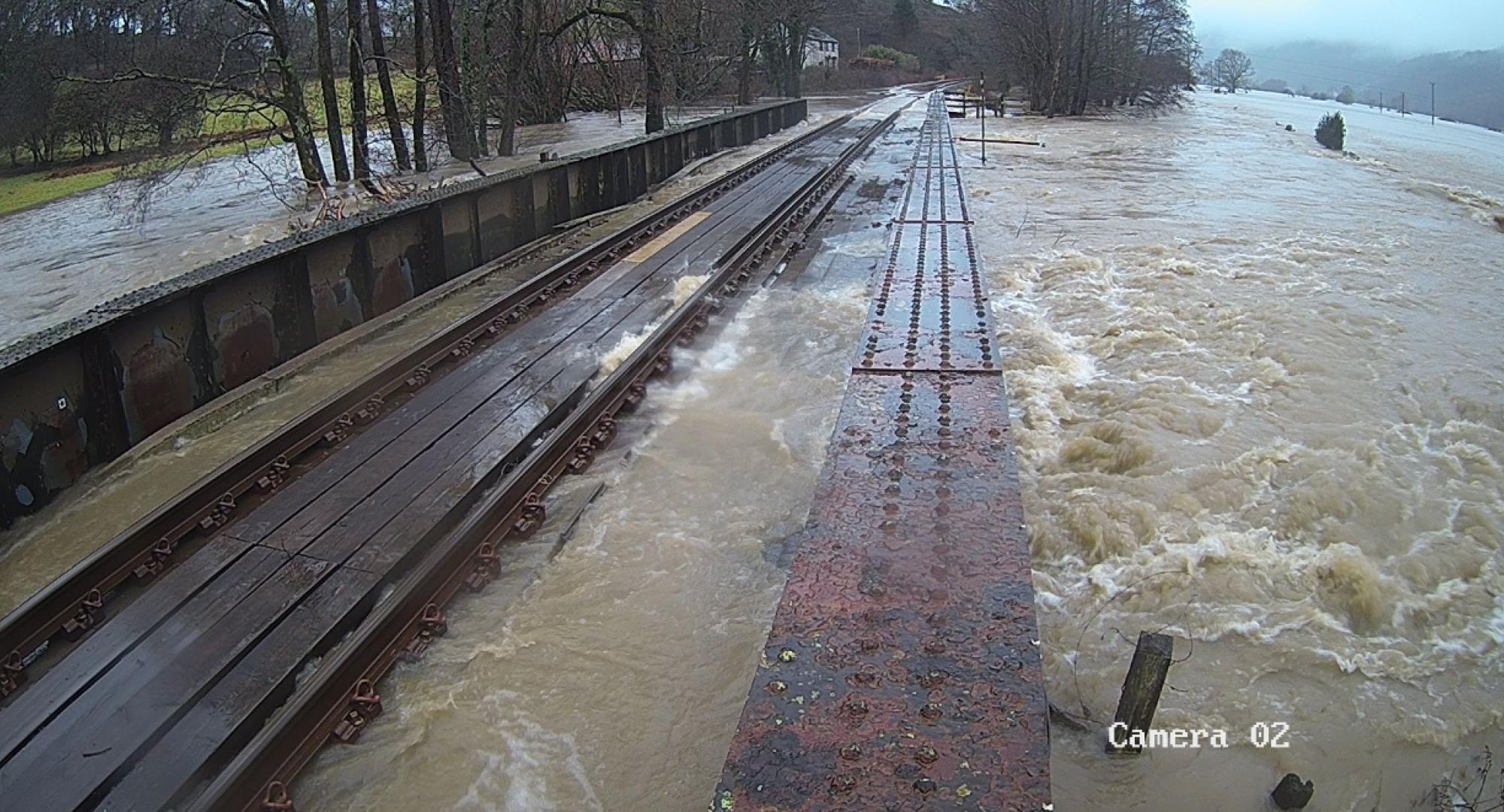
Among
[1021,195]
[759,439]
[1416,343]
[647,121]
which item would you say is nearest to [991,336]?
[759,439]

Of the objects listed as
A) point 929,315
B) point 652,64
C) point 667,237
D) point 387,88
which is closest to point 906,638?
point 929,315

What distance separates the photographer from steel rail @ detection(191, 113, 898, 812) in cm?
311

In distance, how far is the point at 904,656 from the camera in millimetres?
2598

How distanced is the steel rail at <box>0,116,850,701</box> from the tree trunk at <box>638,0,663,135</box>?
601 inches

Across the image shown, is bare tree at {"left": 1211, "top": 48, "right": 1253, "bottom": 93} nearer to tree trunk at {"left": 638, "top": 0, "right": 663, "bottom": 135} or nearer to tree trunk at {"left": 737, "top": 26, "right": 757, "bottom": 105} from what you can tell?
tree trunk at {"left": 737, "top": 26, "right": 757, "bottom": 105}

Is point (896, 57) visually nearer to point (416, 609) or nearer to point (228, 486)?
point (228, 486)

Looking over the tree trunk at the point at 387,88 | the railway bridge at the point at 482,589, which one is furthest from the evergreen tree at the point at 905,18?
the railway bridge at the point at 482,589

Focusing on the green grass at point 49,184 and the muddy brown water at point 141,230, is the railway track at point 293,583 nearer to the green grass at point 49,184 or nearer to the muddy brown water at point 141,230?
the muddy brown water at point 141,230

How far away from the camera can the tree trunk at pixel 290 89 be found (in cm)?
1623

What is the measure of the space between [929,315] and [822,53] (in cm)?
8215

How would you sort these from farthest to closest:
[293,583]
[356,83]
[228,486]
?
[356,83], [228,486], [293,583]

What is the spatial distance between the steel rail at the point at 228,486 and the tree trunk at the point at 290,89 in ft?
31.8

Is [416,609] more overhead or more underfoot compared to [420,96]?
more underfoot

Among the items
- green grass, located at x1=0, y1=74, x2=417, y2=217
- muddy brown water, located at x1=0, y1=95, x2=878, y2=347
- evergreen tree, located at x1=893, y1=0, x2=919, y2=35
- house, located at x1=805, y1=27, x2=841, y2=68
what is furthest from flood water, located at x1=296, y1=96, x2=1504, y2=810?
evergreen tree, located at x1=893, y1=0, x2=919, y2=35
